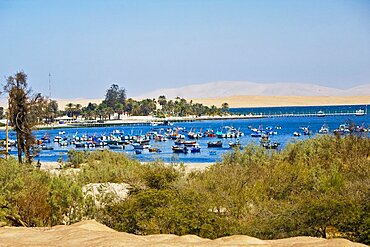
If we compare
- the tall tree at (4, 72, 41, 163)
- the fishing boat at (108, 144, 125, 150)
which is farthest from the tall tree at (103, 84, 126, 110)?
the tall tree at (4, 72, 41, 163)

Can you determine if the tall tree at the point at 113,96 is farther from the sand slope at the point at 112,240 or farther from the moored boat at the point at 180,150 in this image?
the sand slope at the point at 112,240

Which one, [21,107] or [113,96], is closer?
[21,107]

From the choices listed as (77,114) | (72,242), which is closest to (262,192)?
(72,242)

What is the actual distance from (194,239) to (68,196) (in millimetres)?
7987

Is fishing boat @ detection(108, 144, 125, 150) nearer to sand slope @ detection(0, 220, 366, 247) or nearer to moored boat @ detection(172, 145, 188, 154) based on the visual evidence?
moored boat @ detection(172, 145, 188, 154)

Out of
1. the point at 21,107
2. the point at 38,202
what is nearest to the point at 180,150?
the point at 21,107

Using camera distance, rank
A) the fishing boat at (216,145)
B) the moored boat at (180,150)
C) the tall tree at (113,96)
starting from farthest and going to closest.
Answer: the tall tree at (113,96)
the fishing boat at (216,145)
the moored boat at (180,150)

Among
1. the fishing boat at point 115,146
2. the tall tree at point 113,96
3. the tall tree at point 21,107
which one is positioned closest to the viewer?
the tall tree at point 21,107

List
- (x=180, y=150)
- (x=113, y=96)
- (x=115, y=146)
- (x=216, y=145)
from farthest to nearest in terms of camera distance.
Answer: (x=113, y=96) < (x=115, y=146) < (x=216, y=145) < (x=180, y=150)

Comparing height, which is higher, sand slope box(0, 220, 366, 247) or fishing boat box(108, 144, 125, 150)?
sand slope box(0, 220, 366, 247)

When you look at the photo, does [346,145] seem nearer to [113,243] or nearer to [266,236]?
[266,236]

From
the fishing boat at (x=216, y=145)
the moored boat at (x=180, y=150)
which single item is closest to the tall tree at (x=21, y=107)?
the moored boat at (x=180, y=150)

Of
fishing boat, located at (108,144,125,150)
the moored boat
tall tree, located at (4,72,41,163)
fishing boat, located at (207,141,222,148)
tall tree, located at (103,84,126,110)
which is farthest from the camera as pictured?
tall tree, located at (103,84,126,110)

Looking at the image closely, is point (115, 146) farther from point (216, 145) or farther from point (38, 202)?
point (38, 202)
